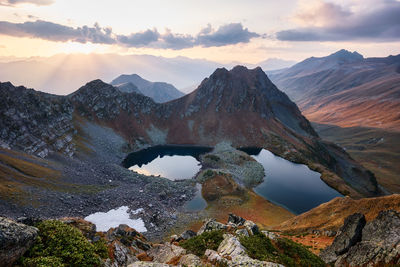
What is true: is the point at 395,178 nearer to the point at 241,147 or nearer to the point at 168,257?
the point at 241,147

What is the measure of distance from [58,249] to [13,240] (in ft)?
9.36

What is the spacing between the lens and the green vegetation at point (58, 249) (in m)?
13.6

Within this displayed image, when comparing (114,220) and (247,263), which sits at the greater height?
(247,263)

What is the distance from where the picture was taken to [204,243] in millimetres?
21391

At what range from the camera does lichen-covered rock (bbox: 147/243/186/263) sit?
65.8 ft

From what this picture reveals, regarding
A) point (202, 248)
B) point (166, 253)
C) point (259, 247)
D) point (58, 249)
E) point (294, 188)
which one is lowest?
point (294, 188)

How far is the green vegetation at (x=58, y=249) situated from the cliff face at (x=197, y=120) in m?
74.5

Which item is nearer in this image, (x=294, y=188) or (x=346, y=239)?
(x=346, y=239)

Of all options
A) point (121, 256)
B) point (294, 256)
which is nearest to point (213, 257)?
point (121, 256)

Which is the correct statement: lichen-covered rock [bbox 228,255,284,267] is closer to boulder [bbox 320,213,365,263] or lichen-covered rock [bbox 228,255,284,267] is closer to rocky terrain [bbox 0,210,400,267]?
rocky terrain [bbox 0,210,400,267]

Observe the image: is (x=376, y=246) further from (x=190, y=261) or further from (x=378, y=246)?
(x=190, y=261)

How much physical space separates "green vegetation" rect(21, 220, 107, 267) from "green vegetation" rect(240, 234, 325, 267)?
1243 cm

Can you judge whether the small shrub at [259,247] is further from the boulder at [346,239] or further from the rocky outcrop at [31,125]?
the rocky outcrop at [31,125]

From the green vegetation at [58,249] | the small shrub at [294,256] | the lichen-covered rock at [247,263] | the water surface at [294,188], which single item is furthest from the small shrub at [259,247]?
the water surface at [294,188]
